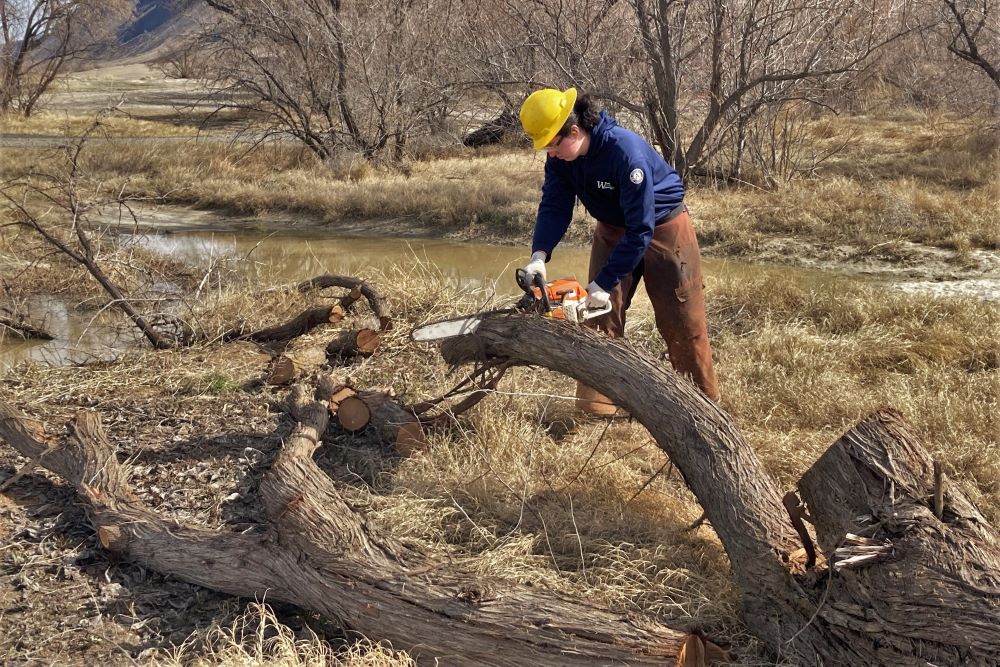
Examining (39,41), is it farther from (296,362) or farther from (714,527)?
(714,527)

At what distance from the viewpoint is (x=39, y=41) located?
23.7m

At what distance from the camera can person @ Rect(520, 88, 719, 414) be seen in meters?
3.82

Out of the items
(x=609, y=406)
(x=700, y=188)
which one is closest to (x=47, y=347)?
(x=609, y=406)

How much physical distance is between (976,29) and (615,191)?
32.5 ft

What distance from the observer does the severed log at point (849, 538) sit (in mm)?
2383

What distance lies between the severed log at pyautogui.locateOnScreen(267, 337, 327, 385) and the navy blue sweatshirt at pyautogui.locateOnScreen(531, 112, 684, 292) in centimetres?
192

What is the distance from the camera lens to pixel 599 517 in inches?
143

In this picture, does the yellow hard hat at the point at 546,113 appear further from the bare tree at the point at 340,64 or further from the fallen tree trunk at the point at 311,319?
the bare tree at the point at 340,64

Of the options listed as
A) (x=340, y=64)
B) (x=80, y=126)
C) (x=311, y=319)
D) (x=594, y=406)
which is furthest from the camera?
(x=80, y=126)

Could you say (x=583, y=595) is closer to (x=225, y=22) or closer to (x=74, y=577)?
(x=74, y=577)

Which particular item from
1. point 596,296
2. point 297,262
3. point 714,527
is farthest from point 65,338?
point 714,527

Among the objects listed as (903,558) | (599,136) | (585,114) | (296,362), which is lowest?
(296,362)

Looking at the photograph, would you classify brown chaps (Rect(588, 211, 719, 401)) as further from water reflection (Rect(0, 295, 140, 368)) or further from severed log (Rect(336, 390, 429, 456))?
water reflection (Rect(0, 295, 140, 368))

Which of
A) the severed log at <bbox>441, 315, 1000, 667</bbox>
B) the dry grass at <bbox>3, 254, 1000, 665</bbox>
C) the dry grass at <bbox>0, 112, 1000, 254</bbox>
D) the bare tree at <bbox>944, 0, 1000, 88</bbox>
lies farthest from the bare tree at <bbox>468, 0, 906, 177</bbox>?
the severed log at <bbox>441, 315, 1000, 667</bbox>
